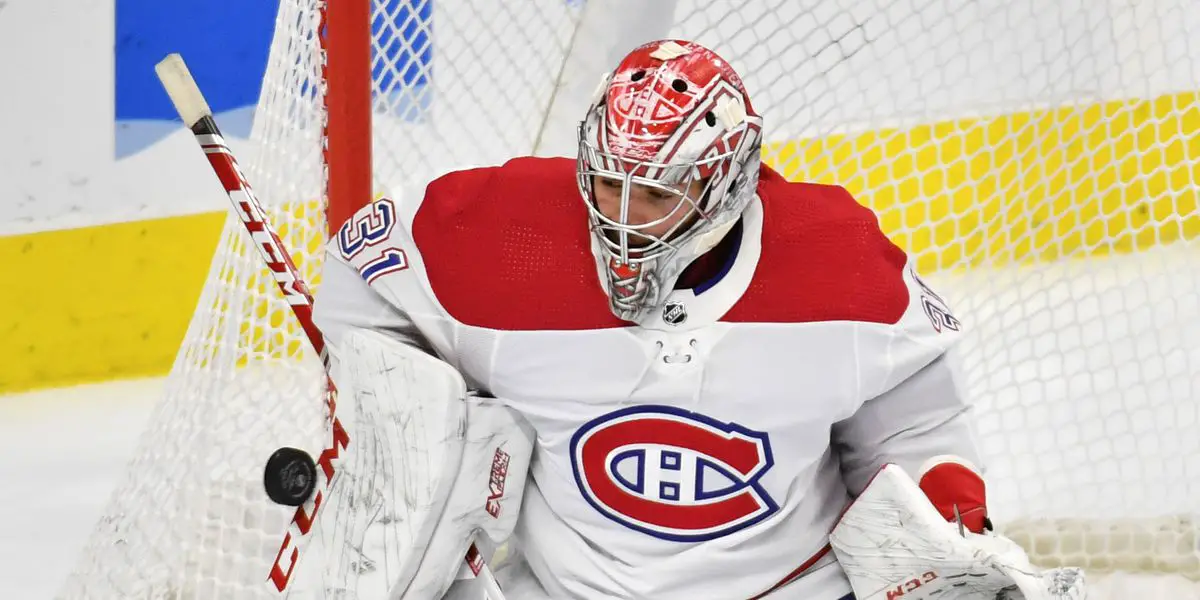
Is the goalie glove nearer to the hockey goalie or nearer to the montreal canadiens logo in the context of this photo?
the hockey goalie

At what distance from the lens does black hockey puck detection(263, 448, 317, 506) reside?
175 centimetres

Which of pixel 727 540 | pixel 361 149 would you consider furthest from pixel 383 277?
pixel 727 540

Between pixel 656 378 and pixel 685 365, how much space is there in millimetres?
35

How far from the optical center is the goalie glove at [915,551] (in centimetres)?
145

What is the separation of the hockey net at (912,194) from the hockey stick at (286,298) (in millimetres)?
149

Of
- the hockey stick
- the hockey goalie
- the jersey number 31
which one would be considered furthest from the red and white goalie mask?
the hockey stick

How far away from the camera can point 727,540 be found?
5.13 ft

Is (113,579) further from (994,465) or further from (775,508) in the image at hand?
(994,465)

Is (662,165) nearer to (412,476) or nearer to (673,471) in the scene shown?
(673,471)

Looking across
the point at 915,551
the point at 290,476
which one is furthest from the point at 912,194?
the point at 290,476

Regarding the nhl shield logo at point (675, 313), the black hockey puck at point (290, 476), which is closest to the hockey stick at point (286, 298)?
the black hockey puck at point (290, 476)

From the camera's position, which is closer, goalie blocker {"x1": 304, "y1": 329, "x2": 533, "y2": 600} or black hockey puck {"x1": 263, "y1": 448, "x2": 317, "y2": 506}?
goalie blocker {"x1": 304, "y1": 329, "x2": 533, "y2": 600}

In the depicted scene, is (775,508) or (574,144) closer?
(775,508)

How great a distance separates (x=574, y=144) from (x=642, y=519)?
0.79 m
